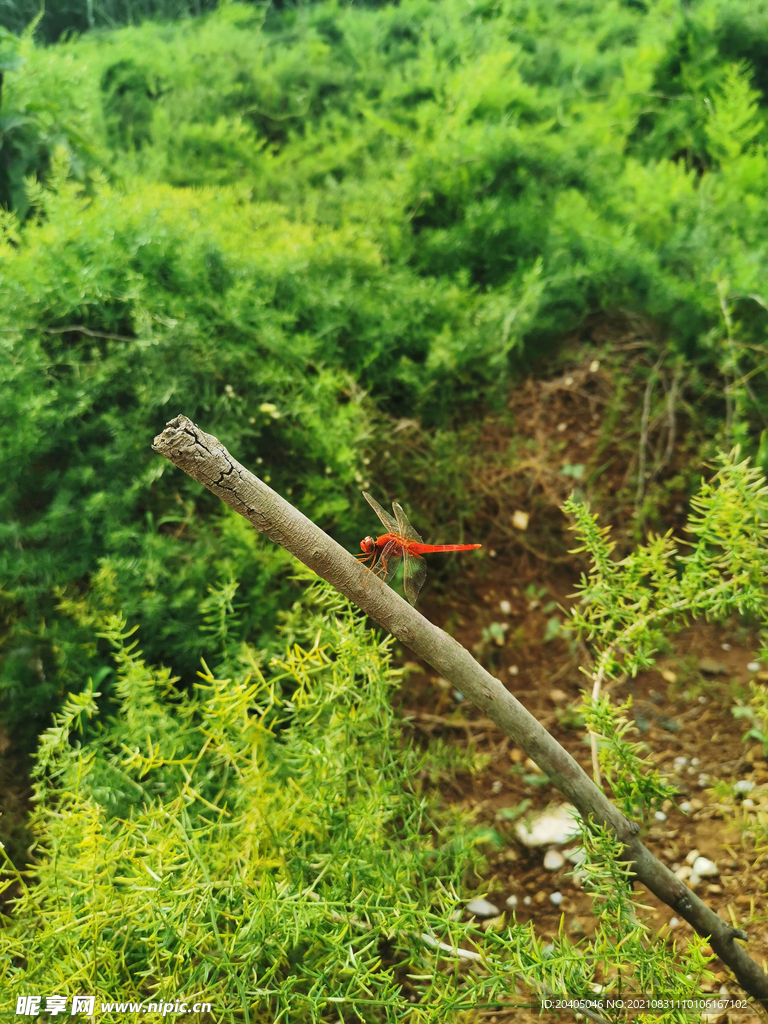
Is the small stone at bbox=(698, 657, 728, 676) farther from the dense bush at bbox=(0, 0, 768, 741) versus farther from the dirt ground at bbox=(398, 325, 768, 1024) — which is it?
the dense bush at bbox=(0, 0, 768, 741)

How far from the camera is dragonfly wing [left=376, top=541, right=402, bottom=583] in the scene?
1018 millimetres

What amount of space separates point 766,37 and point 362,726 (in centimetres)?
340

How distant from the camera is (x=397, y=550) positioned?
3.46ft

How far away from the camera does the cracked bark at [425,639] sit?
835 mm

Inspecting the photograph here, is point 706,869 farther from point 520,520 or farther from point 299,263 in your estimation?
point 299,263

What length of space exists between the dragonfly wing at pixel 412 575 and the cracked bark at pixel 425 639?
0.07 metres

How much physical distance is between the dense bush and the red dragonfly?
0.79 meters

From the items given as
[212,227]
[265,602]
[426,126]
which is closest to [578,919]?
[265,602]

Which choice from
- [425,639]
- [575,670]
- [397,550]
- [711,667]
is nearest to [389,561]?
[397,550]

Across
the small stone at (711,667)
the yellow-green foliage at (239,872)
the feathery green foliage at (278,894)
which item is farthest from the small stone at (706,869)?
the small stone at (711,667)

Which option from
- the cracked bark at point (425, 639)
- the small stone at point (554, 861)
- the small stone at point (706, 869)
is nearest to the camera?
the cracked bark at point (425, 639)

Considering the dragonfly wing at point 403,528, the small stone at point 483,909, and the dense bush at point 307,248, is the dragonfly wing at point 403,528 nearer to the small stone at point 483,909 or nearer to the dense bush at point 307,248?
the dense bush at point 307,248

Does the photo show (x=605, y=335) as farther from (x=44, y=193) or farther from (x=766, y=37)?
(x=44, y=193)

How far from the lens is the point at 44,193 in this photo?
204 centimetres
